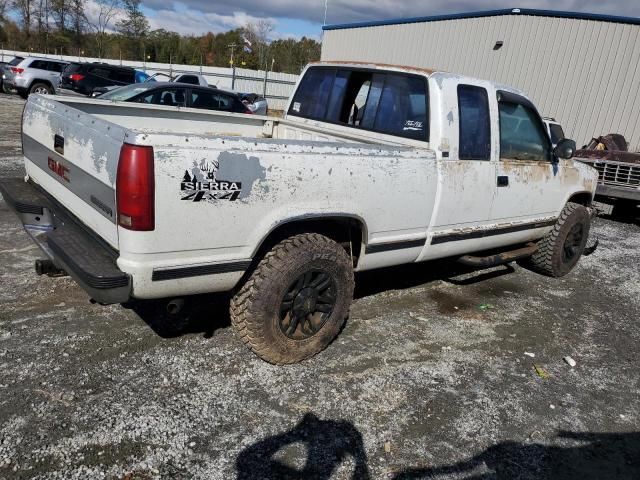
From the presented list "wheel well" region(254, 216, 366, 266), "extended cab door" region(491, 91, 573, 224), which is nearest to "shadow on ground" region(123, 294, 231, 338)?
"wheel well" region(254, 216, 366, 266)

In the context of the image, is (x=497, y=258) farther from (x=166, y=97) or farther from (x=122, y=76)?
(x=122, y=76)

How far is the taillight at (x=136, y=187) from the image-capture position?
259 centimetres

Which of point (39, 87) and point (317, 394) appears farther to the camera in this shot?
point (39, 87)

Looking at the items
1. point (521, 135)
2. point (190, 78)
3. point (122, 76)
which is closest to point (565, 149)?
point (521, 135)

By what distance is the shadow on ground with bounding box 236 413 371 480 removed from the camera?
8.63ft

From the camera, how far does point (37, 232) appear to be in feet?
11.5

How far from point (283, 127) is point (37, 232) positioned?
2523mm

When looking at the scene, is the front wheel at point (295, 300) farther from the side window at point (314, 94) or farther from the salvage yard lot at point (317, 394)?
the side window at point (314, 94)

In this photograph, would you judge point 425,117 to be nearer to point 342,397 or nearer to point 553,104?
point 342,397

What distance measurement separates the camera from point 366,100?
4.61 m

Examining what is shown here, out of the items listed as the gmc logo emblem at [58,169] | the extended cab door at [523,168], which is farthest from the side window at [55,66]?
the extended cab door at [523,168]

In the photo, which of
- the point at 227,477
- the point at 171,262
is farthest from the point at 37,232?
the point at 227,477

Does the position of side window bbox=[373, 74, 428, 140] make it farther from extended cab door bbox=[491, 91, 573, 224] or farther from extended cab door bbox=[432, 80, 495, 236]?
extended cab door bbox=[491, 91, 573, 224]

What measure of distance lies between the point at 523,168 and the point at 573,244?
1.89 metres
